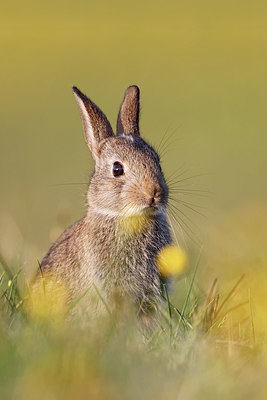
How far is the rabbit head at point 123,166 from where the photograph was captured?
6078mm

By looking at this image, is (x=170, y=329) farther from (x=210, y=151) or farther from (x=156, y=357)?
(x=210, y=151)

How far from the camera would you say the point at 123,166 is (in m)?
6.44

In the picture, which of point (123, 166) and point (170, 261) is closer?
point (170, 261)

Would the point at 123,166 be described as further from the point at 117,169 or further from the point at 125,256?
the point at 125,256

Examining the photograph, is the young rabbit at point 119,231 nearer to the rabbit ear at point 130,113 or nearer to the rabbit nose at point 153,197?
the rabbit nose at point 153,197

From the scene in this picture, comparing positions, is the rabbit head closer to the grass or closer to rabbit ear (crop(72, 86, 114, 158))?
rabbit ear (crop(72, 86, 114, 158))

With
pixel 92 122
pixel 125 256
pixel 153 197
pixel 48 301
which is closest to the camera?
pixel 48 301

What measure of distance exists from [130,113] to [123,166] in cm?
74

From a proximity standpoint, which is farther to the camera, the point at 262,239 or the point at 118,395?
the point at 262,239

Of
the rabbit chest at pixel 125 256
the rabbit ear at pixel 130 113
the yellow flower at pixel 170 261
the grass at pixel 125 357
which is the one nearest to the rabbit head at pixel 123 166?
the rabbit ear at pixel 130 113

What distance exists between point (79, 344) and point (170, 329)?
1.19 metres

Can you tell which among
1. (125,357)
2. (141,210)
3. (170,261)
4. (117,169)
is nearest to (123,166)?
(117,169)

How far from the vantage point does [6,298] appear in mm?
5316

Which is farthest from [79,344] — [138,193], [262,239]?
[262,239]
